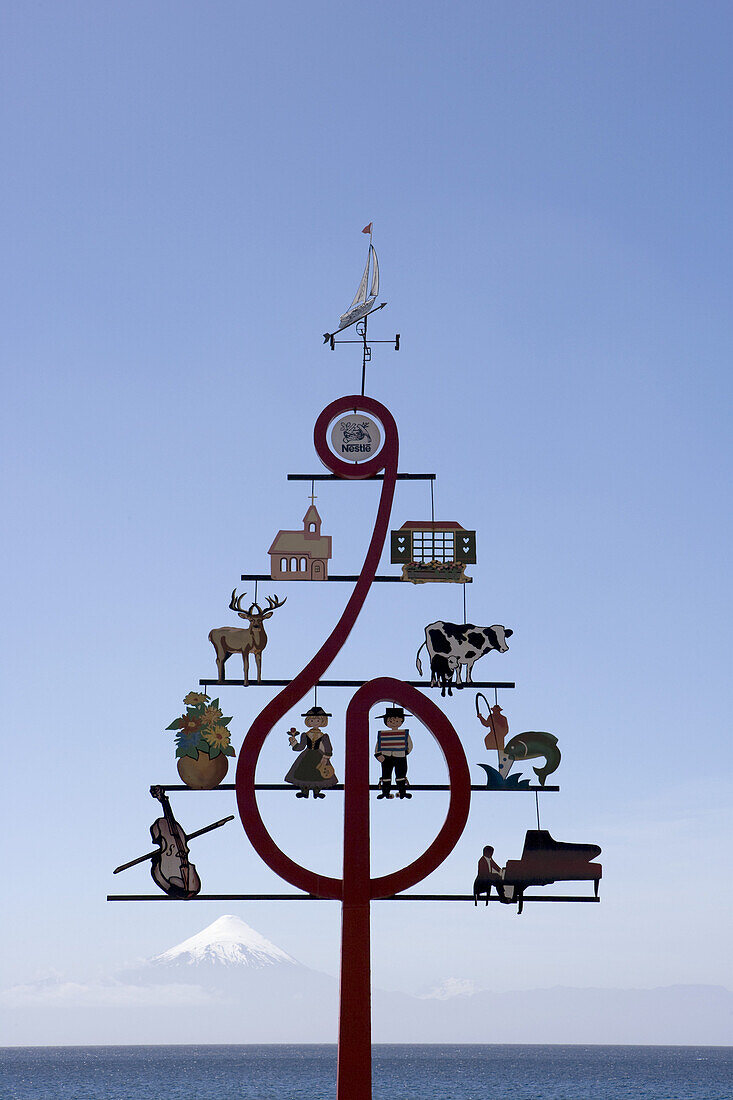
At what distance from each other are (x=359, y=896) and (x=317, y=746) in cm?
182

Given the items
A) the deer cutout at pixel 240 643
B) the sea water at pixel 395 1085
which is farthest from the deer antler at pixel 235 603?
the sea water at pixel 395 1085

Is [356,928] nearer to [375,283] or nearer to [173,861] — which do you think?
[173,861]

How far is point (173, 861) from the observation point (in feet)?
47.2

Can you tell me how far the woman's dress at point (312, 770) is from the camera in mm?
14531

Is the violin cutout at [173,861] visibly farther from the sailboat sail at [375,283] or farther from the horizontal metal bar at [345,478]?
the sailboat sail at [375,283]

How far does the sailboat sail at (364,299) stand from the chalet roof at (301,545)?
288 cm

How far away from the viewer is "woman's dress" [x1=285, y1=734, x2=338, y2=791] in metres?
14.5

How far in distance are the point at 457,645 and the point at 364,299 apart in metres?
4.76

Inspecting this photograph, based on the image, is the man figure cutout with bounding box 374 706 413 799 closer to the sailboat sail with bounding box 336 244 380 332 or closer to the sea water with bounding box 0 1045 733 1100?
the sailboat sail with bounding box 336 244 380 332

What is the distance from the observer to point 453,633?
15.3 metres

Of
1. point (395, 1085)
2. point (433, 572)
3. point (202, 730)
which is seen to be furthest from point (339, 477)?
point (395, 1085)

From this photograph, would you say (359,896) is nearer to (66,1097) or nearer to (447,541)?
(447,541)

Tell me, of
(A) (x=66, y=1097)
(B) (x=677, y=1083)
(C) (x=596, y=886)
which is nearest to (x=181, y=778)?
(C) (x=596, y=886)

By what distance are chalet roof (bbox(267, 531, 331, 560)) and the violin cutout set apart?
3349 millimetres
